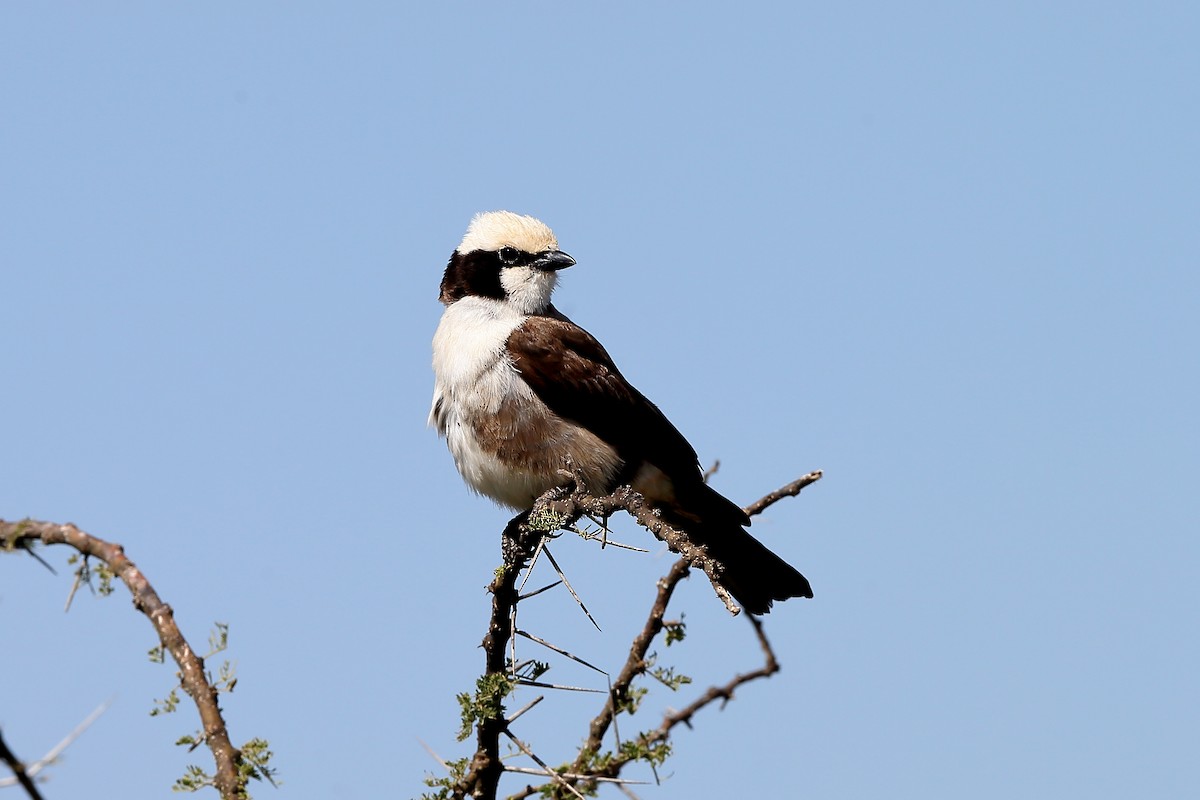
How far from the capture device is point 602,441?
6871 millimetres

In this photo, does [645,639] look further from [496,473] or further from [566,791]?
[496,473]

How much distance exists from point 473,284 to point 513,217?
18.0 inches

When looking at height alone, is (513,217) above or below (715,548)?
above

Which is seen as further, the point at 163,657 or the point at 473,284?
the point at 473,284

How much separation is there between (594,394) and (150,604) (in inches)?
157

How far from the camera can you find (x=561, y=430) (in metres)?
6.72

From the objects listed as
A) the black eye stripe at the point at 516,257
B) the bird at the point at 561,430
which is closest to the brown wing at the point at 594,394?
the bird at the point at 561,430

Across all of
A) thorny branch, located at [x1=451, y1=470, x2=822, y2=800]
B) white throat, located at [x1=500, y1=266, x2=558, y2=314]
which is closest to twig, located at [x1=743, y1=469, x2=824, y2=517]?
thorny branch, located at [x1=451, y1=470, x2=822, y2=800]

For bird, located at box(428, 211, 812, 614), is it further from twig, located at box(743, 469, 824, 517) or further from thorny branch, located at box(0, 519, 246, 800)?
thorny branch, located at box(0, 519, 246, 800)

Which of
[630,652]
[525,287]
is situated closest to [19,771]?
[630,652]

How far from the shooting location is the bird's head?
24.5 feet

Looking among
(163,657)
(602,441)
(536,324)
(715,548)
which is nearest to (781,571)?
(715,548)

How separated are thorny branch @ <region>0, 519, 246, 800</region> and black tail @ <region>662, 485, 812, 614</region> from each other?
360cm

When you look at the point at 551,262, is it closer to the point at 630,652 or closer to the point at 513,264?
the point at 513,264
